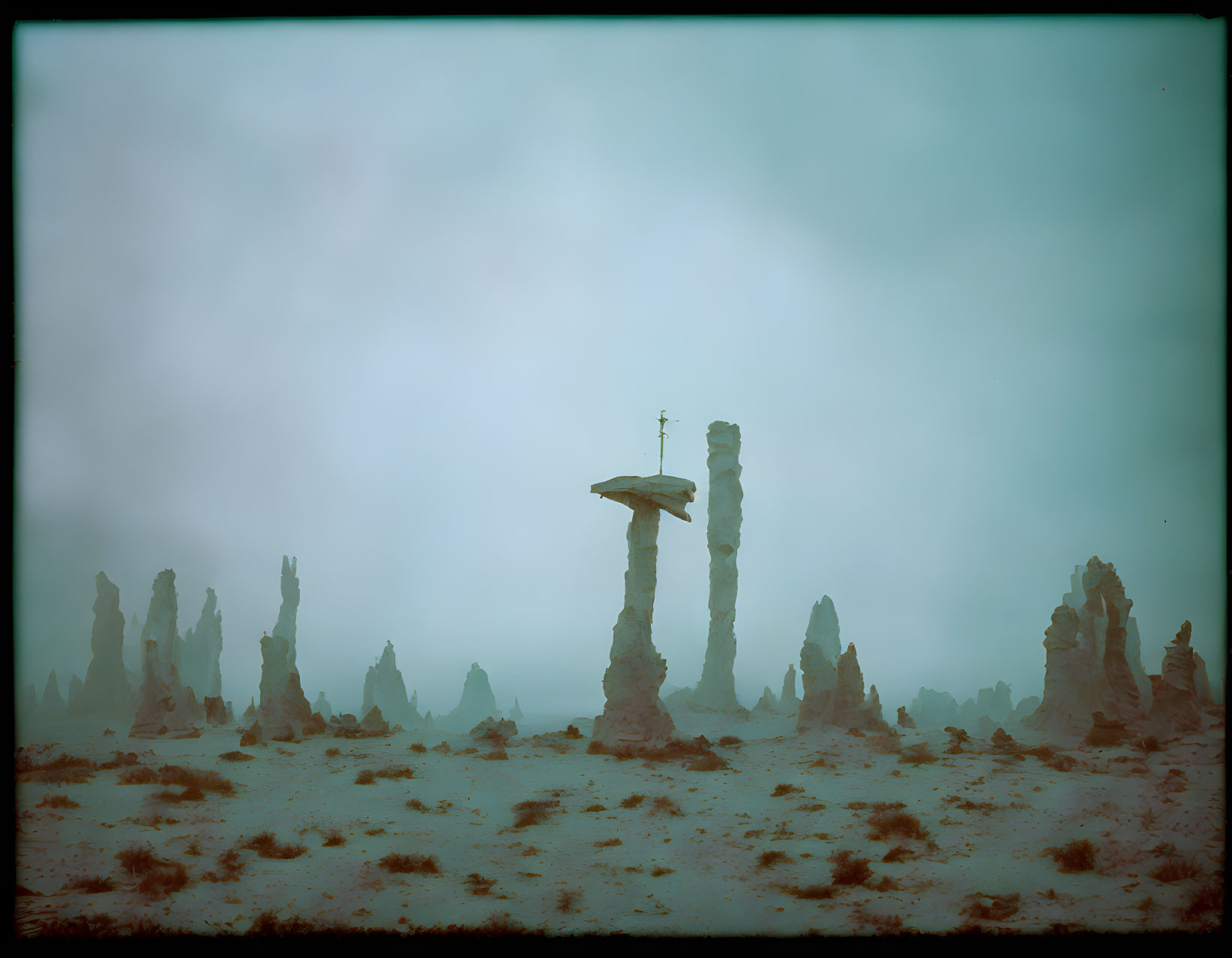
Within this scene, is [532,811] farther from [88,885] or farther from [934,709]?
[934,709]

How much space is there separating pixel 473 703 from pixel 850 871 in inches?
1032

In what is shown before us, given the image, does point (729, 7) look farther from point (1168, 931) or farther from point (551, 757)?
point (551, 757)

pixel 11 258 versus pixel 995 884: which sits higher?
pixel 11 258

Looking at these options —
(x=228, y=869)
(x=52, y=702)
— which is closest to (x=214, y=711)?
(x=52, y=702)

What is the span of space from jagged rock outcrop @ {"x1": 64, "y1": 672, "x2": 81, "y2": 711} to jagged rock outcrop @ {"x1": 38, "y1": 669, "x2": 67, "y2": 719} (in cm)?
14

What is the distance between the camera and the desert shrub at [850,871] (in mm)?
10547

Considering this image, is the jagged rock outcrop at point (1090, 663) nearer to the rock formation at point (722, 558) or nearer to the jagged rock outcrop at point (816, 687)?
the jagged rock outcrop at point (816, 687)

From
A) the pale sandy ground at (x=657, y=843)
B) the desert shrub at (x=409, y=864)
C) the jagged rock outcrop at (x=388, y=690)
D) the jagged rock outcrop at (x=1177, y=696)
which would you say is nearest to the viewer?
the pale sandy ground at (x=657, y=843)

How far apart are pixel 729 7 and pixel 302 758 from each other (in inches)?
677

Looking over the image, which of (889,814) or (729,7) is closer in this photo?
(729,7)

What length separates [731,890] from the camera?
10.6m

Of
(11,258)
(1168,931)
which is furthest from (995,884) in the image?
(11,258)

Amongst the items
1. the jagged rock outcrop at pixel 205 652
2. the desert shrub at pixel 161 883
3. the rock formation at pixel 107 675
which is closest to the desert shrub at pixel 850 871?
the desert shrub at pixel 161 883

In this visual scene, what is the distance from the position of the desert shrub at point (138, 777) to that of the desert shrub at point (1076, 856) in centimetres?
1554
